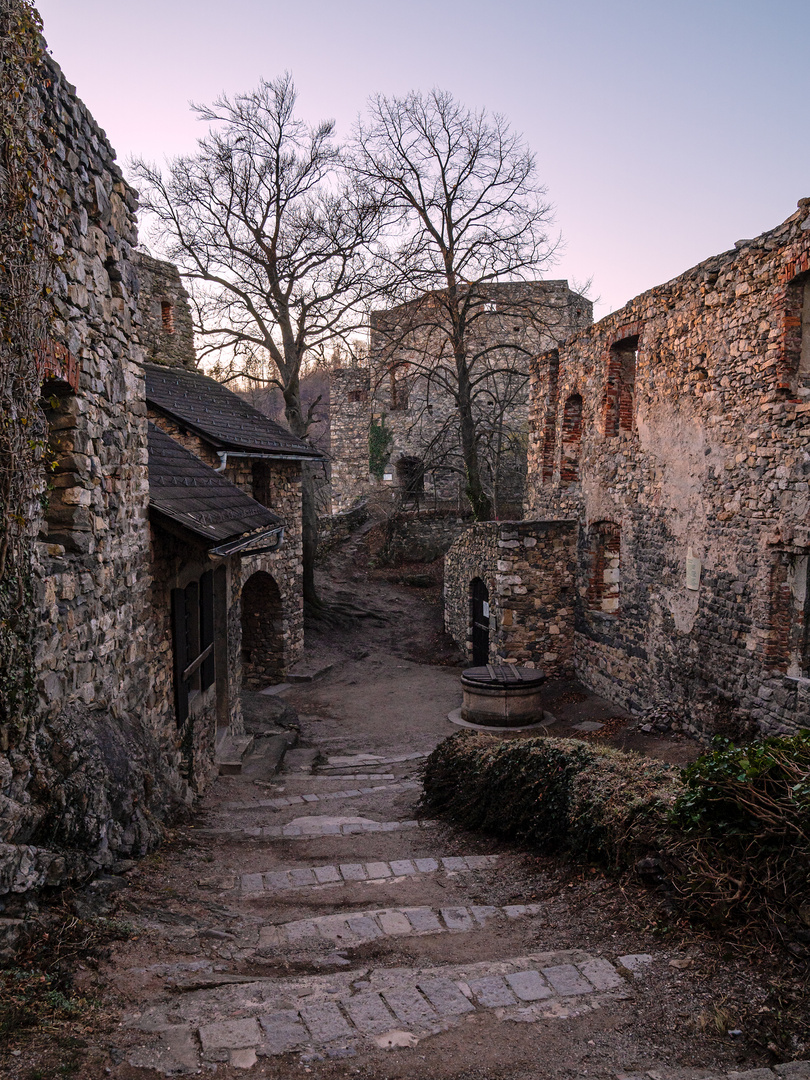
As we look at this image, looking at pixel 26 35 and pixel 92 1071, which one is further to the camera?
pixel 26 35

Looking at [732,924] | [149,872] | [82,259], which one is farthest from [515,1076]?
[82,259]

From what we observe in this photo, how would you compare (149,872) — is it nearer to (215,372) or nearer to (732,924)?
(732,924)

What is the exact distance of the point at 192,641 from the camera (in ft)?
24.5

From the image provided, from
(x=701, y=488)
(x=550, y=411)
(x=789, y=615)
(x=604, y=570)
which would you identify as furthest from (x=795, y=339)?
(x=550, y=411)

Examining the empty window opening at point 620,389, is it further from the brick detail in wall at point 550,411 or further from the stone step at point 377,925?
the stone step at point 377,925

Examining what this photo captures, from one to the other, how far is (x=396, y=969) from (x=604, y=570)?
10.1 meters

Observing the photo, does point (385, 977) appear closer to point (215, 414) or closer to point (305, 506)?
point (215, 414)

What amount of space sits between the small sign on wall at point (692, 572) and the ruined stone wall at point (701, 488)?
0.5 inches

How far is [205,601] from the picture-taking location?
796cm

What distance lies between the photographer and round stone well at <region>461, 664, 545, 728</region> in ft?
37.5

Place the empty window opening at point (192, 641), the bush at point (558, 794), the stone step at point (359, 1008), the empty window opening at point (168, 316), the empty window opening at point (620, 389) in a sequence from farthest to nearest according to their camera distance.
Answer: the empty window opening at point (168, 316)
the empty window opening at point (620, 389)
the empty window opening at point (192, 641)
the bush at point (558, 794)
the stone step at point (359, 1008)

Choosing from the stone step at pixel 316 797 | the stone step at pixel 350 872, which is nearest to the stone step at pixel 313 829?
the stone step at pixel 316 797

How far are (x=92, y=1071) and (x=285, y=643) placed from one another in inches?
523

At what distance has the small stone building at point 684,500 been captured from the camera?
8016 mm
